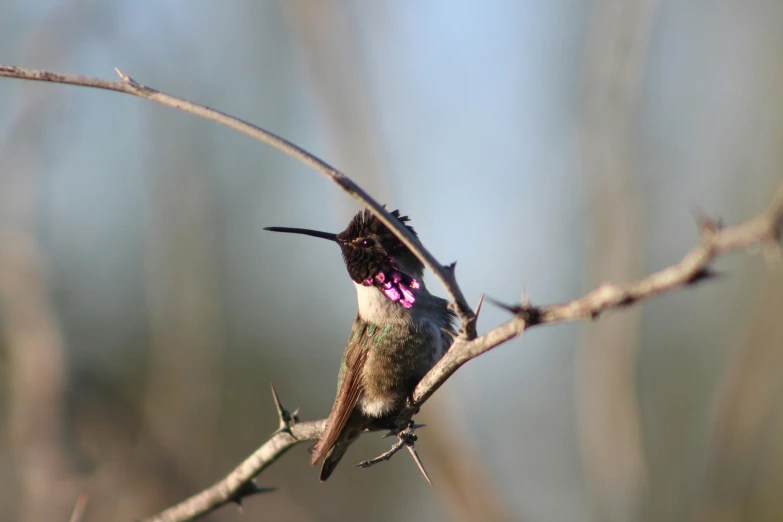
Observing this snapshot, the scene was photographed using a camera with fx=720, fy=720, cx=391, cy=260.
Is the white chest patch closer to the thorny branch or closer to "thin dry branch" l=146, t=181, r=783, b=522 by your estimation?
the thorny branch

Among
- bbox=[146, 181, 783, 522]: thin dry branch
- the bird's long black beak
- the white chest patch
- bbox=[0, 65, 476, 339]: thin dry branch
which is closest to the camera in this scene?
bbox=[146, 181, 783, 522]: thin dry branch

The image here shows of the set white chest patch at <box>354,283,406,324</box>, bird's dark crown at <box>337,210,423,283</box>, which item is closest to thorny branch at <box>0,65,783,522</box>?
white chest patch at <box>354,283,406,324</box>

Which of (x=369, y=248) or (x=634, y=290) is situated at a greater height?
(x=369, y=248)

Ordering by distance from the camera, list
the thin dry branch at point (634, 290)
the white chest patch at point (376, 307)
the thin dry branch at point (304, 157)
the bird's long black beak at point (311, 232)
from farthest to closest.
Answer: the white chest patch at point (376, 307)
the bird's long black beak at point (311, 232)
the thin dry branch at point (304, 157)
the thin dry branch at point (634, 290)

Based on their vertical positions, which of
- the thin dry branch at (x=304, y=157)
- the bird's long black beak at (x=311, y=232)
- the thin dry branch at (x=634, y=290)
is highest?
the bird's long black beak at (x=311, y=232)

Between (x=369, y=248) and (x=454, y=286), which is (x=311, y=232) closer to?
(x=369, y=248)

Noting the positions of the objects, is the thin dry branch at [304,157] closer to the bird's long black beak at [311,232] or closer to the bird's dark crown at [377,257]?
the bird's long black beak at [311,232]

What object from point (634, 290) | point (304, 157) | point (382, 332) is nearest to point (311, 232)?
point (382, 332)

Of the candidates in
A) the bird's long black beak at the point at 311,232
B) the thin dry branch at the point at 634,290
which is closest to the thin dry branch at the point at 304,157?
the thin dry branch at the point at 634,290
